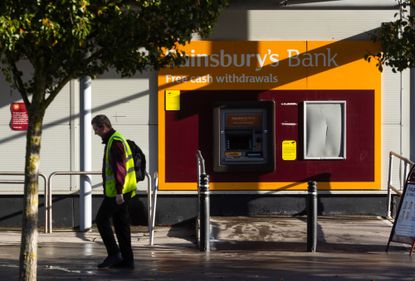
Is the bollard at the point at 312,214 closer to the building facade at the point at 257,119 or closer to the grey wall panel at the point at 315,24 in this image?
the building facade at the point at 257,119

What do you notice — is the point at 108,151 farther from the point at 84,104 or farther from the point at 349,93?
the point at 349,93

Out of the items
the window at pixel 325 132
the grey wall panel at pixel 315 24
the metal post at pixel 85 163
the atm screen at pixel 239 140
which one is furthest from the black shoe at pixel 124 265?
the grey wall panel at pixel 315 24

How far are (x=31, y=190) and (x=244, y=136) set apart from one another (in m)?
6.16

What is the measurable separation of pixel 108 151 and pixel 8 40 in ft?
9.69

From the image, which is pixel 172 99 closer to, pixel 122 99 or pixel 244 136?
pixel 122 99

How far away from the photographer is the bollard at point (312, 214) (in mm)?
9844

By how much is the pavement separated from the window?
1025 millimetres

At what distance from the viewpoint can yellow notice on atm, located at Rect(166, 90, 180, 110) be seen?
477 inches

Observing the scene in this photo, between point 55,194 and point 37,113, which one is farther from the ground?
point 37,113

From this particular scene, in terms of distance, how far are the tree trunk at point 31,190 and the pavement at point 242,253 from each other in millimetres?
1556

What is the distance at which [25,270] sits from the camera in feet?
21.8

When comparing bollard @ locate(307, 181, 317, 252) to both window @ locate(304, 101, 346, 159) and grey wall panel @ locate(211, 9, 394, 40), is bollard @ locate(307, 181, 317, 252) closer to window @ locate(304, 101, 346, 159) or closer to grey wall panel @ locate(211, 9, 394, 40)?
window @ locate(304, 101, 346, 159)

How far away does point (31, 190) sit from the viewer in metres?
6.52

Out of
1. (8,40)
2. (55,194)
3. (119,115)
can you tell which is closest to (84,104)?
(119,115)
